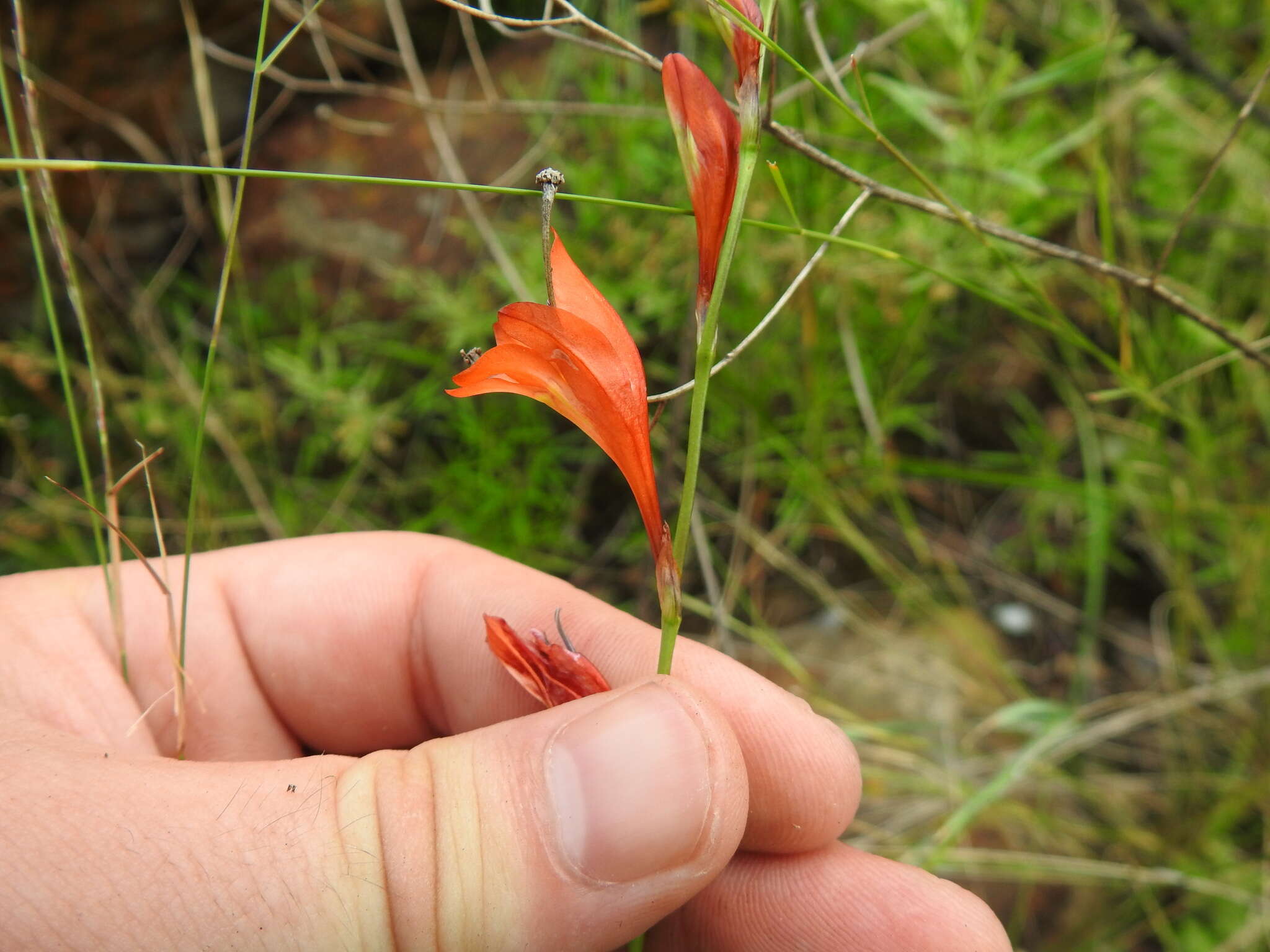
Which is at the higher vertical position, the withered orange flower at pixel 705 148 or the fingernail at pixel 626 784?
the withered orange flower at pixel 705 148

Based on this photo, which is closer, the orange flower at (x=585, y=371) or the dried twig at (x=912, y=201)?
the orange flower at (x=585, y=371)

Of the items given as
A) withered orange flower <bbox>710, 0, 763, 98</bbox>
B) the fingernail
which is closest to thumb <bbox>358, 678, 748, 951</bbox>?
the fingernail

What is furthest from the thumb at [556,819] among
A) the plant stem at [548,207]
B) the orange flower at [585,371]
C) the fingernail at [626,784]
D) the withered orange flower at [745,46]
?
the withered orange flower at [745,46]

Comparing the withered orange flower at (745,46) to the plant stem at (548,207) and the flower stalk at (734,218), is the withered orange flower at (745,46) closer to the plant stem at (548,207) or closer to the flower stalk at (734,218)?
the flower stalk at (734,218)

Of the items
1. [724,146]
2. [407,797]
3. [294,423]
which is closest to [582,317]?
[724,146]

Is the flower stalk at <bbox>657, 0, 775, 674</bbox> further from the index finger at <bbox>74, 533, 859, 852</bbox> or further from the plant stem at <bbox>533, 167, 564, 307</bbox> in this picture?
the index finger at <bbox>74, 533, 859, 852</bbox>

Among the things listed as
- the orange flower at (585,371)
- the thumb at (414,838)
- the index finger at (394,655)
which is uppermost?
the orange flower at (585,371)

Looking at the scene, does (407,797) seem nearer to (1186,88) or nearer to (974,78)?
(974,78)
